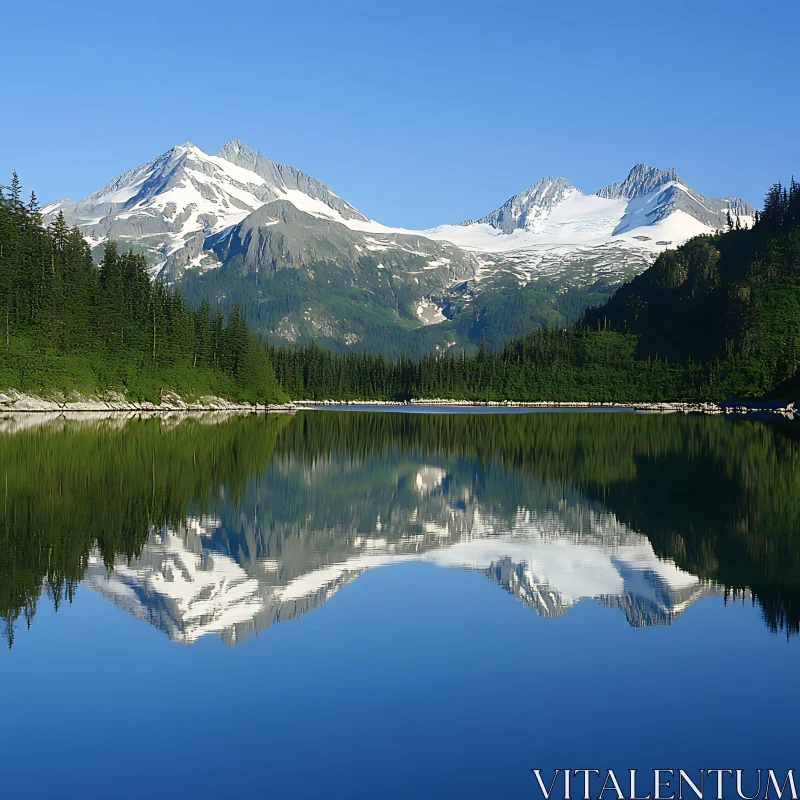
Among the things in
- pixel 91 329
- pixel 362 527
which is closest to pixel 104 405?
pixel 91 329

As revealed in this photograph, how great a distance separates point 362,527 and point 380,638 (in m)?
15.3

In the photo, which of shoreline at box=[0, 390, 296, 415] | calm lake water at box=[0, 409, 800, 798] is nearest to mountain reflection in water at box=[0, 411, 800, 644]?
calm lake water at box=[0, 409, 800, 798]

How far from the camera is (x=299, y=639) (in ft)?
65.8

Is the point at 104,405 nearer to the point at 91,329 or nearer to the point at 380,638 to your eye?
the point at 91,329

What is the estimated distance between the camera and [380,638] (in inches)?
798

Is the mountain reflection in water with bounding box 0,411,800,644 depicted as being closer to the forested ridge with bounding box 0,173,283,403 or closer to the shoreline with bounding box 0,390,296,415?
the shoreline with bounding box 0,390,296,415

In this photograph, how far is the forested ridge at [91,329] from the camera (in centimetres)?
12850

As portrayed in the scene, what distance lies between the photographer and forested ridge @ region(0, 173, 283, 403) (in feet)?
422

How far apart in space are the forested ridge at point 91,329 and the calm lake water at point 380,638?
87.5 meters

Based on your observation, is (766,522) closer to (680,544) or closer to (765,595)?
(680,544)

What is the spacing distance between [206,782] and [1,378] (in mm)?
111366

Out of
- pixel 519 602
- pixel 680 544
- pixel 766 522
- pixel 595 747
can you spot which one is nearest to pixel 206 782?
pixel 595 747

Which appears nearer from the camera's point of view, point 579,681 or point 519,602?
point 579,681

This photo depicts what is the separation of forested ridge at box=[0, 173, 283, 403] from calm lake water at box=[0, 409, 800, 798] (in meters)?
87.5
